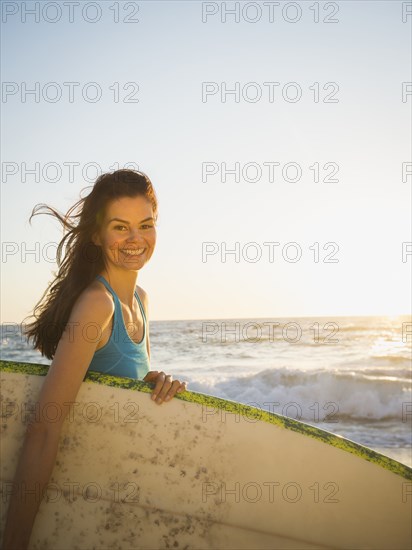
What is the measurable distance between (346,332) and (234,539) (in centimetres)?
2842

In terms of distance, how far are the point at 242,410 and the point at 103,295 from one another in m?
0.79

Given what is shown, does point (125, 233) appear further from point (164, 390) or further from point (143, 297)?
point (164, 390)

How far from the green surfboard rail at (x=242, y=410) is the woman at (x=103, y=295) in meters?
0.08

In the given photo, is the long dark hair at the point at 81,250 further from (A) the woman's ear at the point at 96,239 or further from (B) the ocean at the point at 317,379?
(B) the ocean at the point at 317,379

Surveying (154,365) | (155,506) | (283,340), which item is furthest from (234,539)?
(283,340)

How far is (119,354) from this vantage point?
2275mm

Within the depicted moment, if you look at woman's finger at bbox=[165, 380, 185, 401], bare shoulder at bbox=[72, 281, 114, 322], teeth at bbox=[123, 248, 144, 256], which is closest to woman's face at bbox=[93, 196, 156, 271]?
teeth at bbox=[123, 248, 144, 256]

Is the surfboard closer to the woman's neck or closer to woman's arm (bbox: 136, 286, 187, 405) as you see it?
woman's arm (bbox: 136, 286, 187, 405)

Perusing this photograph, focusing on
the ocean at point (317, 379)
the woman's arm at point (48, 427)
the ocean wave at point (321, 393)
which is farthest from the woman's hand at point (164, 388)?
the ocean wave at point (321, 393)

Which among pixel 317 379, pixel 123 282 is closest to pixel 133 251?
pixel 123 282

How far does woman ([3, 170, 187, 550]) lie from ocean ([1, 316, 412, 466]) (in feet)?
6.82

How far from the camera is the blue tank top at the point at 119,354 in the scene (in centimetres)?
220

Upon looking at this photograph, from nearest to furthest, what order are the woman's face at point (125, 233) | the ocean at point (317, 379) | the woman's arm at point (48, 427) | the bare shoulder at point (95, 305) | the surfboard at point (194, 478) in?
1. the woman's arm at point (48, 427)
2. the bare shoulder at point (95, 305)
3. the surfboard at point (194, 478)
4. the woman's face at point (125, 233)
5. the ocean at point (317, 379)

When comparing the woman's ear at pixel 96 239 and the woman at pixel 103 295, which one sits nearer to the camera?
the woman at pixel 103 295
